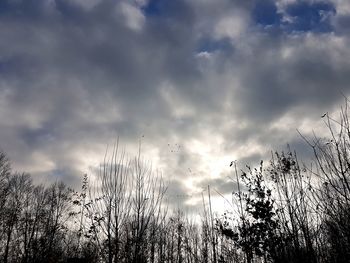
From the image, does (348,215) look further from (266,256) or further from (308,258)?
(266,256)

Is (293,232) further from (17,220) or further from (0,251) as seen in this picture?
(0,251)

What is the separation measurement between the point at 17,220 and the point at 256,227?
23.9 meters

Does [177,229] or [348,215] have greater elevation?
[177,229]

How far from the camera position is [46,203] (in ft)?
101

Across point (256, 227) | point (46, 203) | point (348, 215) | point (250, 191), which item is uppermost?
point (46, 203)

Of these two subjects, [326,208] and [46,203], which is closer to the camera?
[326,208]

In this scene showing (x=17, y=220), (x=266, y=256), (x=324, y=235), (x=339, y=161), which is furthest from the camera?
(x=17, y=220)

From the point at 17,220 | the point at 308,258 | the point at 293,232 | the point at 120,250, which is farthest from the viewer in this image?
the point at 17,220

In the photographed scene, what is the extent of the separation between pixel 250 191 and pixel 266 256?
98.2 inches

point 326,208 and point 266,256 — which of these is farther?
point 266,256

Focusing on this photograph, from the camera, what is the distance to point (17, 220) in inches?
1012

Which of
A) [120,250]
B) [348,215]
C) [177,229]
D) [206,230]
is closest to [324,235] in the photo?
[348,215]

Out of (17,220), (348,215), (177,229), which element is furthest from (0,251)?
(348,215)

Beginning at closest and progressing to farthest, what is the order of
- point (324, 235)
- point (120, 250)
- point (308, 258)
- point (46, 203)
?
point (308, 258)
point (324, 235)
point (120, 250)
point (46, 203)
